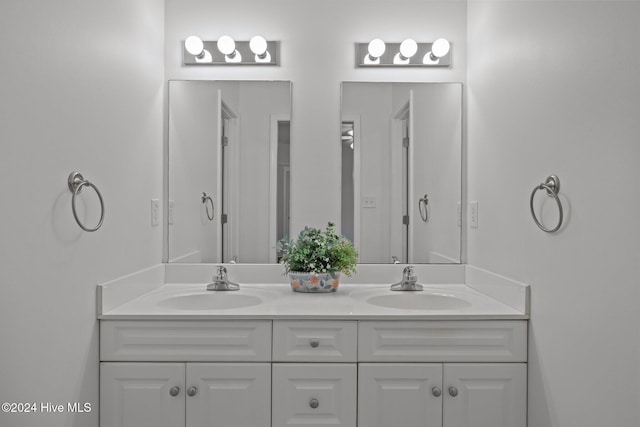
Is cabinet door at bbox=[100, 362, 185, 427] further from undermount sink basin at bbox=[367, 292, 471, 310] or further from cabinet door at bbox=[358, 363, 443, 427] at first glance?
undermount sink basin at bbox=[367, 292, 471, 310]

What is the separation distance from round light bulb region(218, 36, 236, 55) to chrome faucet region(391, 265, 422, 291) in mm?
1390

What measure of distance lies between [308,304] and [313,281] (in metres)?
0.22

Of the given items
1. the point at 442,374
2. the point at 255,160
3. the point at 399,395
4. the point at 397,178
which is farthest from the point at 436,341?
the point at 255,160

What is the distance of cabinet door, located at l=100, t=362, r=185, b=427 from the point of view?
164cm

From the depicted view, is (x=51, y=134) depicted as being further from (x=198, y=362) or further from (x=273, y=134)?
(x=273, y=134)

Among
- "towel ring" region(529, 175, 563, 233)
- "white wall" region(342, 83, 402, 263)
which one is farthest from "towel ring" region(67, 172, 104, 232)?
"towel ring" region(529, 175, 563, 233)

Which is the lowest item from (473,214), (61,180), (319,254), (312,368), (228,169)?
(312,368)

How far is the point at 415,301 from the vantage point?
2.09 meters

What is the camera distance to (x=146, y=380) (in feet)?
5.39

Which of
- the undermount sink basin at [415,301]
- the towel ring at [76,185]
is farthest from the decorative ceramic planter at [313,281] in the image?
the towel ring at [76,185]

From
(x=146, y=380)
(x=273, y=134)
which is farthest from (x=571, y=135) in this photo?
(x=146, y=380)

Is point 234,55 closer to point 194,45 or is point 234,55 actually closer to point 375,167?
point 194,45

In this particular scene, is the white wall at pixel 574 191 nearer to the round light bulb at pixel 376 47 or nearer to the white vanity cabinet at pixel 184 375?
the round light bulb at pixel 376 47

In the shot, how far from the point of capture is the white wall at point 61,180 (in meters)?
1.16
